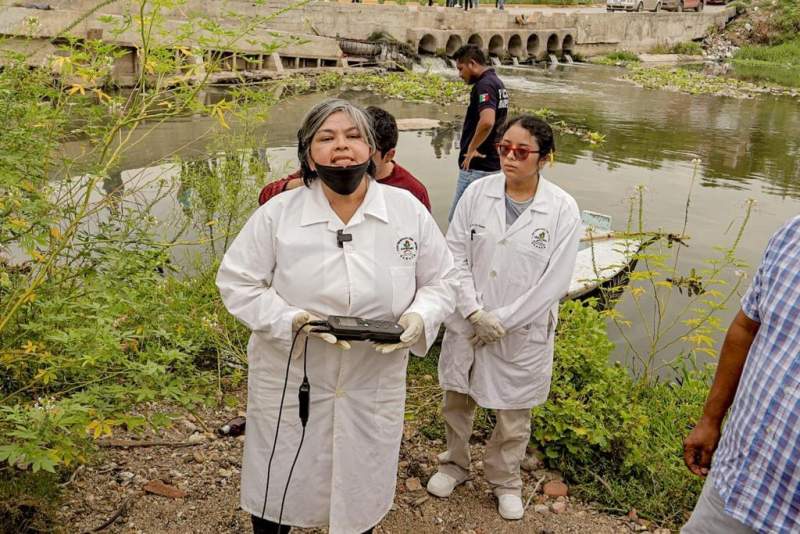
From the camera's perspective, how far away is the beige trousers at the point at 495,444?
10.8 feet

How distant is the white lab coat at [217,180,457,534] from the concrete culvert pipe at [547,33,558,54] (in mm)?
30601

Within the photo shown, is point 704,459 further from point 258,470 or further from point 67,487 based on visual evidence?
point 67,487

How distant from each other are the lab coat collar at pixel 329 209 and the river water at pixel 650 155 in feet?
9.14

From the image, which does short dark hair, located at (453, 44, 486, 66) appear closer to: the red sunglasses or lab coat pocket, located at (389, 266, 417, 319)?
the red sunglasses

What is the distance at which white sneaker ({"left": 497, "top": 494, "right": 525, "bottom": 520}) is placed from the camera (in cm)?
334

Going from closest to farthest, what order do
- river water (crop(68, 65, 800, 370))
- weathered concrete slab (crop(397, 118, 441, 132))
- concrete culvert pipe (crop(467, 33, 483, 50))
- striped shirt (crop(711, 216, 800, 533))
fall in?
striped shirt (crop(711, 216, 800, 533)) < river water (crop(68, 65, 800, 370)) < weathered concrete slab (crop(397, 118, 441, 132)) < concrete culvert pipe (crop(467, 33, 483, 50))

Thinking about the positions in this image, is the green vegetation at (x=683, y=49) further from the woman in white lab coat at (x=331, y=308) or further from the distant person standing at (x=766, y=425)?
the distant person standing at (x=766, y=425)

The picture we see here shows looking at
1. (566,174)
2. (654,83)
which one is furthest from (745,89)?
(566,174)

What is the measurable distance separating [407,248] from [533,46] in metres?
29.7

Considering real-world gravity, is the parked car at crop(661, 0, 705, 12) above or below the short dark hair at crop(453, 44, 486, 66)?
above

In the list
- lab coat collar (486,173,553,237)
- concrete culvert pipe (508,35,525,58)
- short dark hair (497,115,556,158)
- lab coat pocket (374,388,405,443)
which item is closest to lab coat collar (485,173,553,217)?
lab coat collar (486,173,553,237)

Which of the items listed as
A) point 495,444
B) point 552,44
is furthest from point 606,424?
point 552,44

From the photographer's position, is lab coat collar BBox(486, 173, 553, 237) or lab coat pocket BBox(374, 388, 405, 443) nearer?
lab coat pocket BBox(374, 388, 405, 443)

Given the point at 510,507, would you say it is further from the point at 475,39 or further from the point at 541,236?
the point at 475,39
